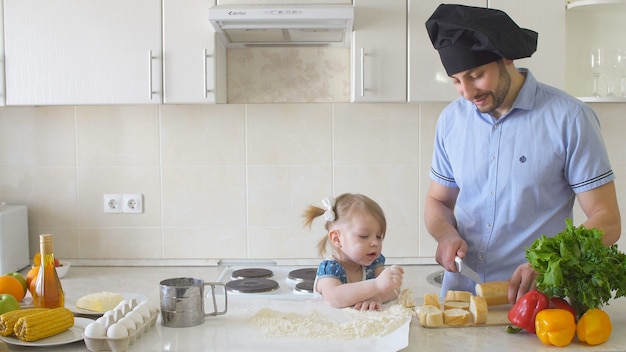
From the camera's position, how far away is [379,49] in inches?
102

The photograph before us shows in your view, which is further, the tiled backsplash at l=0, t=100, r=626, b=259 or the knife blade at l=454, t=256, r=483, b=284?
the tiled backsplash at l=0, t=100, r=626, b=259

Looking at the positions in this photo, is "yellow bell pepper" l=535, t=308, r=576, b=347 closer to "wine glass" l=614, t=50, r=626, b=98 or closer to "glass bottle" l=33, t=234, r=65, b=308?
"glass bottle" l=33, t=234, r=65, b=308

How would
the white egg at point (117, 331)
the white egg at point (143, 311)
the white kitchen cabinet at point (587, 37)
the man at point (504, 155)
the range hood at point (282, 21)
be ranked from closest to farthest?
the white egg at point (117, 331)
the white egg at point (143, 311)
the man at point (504, 155)
the range hood at point (282, 21)
the white kitchen cabinet at point (587, 37)

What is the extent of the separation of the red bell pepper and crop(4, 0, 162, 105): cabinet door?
5.27 feet

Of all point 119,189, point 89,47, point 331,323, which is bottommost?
point 331,323

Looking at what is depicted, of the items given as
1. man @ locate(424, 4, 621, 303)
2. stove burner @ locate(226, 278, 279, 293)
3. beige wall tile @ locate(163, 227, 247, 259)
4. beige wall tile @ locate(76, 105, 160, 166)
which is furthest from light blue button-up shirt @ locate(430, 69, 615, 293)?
beige wall tile @ locate(76, 105, 160, 166)

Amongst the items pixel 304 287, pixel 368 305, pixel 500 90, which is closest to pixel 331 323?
pixel 368 305

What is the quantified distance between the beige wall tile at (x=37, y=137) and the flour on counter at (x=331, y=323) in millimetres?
1675

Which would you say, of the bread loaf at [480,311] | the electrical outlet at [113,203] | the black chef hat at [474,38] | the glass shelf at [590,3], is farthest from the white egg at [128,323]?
the glass shelf at [590,3]

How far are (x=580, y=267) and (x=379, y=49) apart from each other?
1.34m

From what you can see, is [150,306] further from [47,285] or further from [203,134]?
[203,134]

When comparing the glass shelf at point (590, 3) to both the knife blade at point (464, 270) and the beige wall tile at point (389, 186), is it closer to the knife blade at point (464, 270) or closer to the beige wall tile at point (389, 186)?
the beige wall tile at point (389, 186)

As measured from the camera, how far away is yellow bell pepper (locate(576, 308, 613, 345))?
1447mm

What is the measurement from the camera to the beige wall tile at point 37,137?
2979mm
